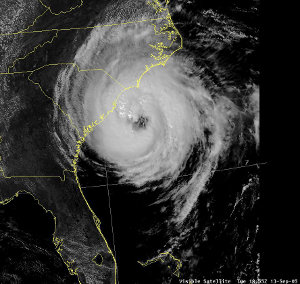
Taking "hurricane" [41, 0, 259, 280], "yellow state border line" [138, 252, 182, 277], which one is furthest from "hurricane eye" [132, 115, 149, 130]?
"yellow state border line" [138, 252, 182, 277]

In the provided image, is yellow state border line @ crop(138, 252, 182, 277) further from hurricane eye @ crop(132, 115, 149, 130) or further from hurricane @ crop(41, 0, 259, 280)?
hurricane eye @ crop(132, 115, 149, 130)

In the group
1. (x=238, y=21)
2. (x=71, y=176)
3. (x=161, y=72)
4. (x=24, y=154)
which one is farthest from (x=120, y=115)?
(x=238, y=21)

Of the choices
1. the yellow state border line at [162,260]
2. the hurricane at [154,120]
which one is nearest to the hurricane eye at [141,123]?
the hurricane at [154,120]

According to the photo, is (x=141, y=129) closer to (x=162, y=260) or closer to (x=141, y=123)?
(x=141, y=123)

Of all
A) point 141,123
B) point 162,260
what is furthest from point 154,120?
point 162,260

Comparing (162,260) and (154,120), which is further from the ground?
(154,120)

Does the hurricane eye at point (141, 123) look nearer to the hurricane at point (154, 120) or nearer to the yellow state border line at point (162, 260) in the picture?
the hurricane at point (154, 120)

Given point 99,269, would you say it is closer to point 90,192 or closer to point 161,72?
point 90,192

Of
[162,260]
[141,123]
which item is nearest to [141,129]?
[141,123]
